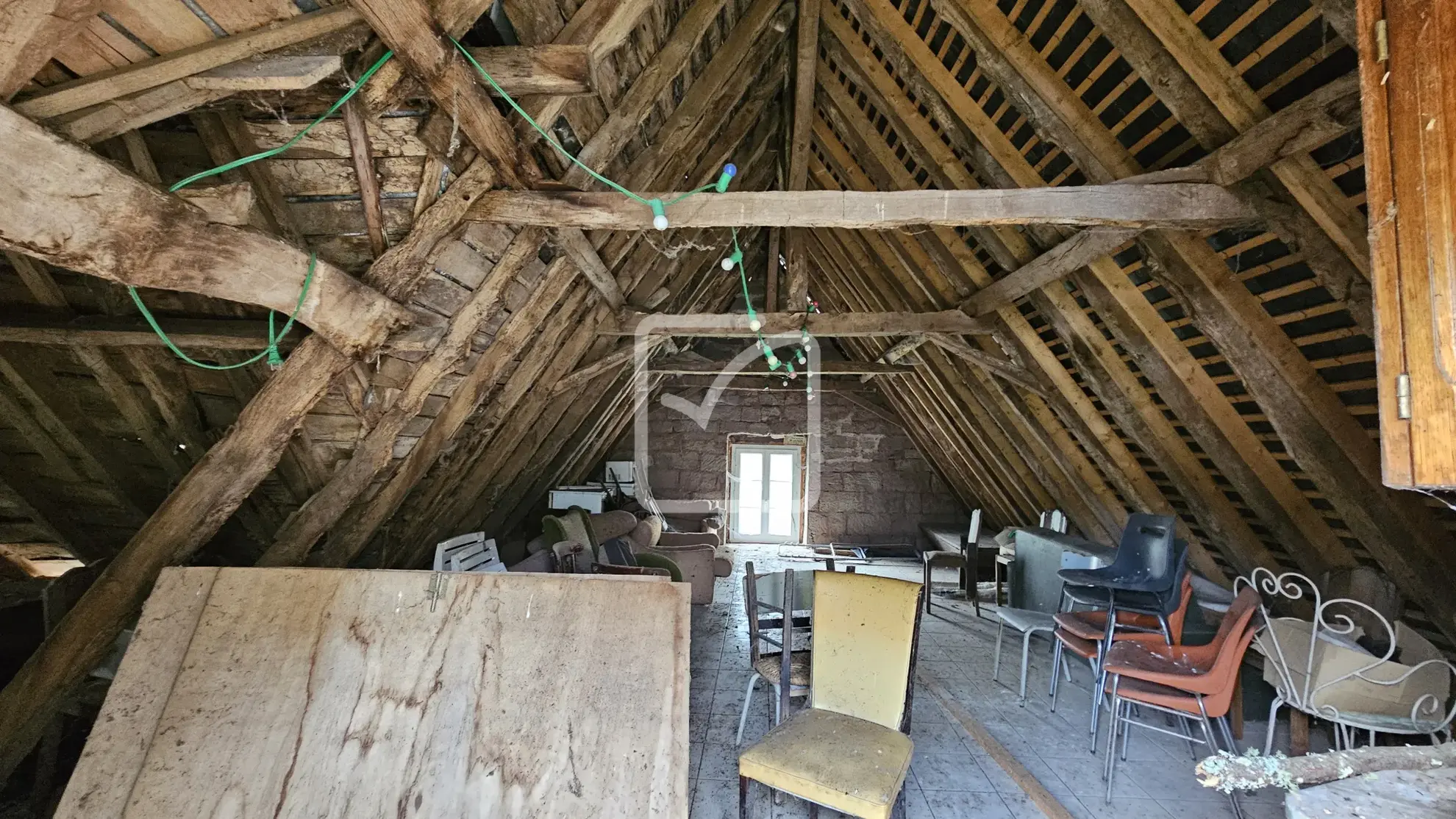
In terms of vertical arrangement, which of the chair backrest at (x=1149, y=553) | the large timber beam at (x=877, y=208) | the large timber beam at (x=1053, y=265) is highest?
the large timber beam at (x=1053, y=265)

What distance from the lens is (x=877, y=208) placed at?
8.86 feet

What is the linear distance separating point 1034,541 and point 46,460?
238 inches

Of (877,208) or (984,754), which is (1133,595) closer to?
(984,754)

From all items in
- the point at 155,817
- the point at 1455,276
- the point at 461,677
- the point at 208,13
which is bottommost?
the point at 155,817

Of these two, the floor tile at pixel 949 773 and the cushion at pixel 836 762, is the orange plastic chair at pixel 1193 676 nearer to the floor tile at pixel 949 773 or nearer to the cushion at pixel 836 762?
the floor tile at pixel 949 773

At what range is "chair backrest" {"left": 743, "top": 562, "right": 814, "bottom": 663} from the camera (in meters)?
2.98

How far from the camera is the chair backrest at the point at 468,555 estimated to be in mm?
4070

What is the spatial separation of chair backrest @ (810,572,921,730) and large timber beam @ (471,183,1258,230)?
1491 millimetres

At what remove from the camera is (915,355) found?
20.7 ft

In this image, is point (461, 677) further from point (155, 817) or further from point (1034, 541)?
point (1034, 541)

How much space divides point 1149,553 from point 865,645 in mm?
1885

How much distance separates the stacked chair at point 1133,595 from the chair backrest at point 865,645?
1.06 metres

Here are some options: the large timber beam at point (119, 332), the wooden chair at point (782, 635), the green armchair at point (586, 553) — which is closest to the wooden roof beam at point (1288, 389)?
the wooden chair at point (782, 635)

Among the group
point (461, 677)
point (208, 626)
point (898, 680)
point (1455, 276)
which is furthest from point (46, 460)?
point (1455, 276)
